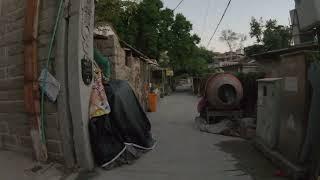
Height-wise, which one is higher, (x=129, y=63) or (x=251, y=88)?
(x=129, y=63)

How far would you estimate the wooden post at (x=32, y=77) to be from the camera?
7.02 metres

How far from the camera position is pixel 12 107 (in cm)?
771

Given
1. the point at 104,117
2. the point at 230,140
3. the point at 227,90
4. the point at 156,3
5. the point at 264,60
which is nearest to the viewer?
the point at 104,117

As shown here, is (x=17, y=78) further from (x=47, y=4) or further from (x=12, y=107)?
(x=47, y=4)

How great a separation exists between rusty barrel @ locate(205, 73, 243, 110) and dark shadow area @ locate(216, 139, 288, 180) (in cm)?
264

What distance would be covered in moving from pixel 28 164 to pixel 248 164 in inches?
162

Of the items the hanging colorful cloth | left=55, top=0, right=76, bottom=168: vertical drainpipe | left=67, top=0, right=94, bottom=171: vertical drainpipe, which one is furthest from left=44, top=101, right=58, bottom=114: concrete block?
the hanging colorful cloth

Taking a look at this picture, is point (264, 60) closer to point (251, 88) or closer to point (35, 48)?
point (251, 88)

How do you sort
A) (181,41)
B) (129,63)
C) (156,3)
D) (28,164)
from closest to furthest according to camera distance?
1. (28,164)
2. (129,63)
3. (156,3)
4. (181,41)

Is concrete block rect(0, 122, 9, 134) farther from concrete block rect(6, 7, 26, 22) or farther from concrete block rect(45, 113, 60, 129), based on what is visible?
concrete block rect(6, 7, 26, 22)

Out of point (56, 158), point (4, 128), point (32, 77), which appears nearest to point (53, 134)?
point (56, 158)

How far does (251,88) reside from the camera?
551 inches

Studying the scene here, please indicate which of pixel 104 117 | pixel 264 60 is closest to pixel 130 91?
pixel 104 117

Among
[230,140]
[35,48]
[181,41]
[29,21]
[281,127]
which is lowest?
[230,140]
